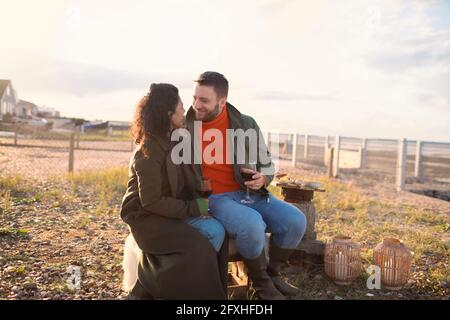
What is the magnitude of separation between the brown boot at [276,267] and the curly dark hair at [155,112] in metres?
1.33

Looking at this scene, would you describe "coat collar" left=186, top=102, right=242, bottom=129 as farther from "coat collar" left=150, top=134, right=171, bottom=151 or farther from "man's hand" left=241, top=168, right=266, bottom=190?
"coat collar" left=150, top=134, right=171, bottom=151

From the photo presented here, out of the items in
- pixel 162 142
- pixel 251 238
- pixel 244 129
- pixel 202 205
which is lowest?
pixel 251 238

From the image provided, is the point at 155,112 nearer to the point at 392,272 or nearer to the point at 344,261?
the point at 344,261

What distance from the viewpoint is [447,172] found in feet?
57.8

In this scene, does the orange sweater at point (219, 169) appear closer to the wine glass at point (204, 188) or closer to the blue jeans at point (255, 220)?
the blue jeans at point (255, 220)

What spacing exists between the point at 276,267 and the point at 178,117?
4.94 feet

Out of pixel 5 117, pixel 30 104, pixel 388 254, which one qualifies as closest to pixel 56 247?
pixel 388 254

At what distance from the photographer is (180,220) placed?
10.9 ft

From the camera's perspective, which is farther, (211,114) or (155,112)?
(211,114)

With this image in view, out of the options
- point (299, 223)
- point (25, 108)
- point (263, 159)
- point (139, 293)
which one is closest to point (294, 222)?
point (299, 223)

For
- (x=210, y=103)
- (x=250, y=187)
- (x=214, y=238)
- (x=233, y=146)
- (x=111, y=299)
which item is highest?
(x=210, y=103)

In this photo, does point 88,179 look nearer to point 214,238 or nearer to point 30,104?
point 214,238

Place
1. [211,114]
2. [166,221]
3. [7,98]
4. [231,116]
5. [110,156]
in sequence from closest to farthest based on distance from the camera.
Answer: [166,221] < [211,114] < [231,116] < [110,156] < [7,98]
